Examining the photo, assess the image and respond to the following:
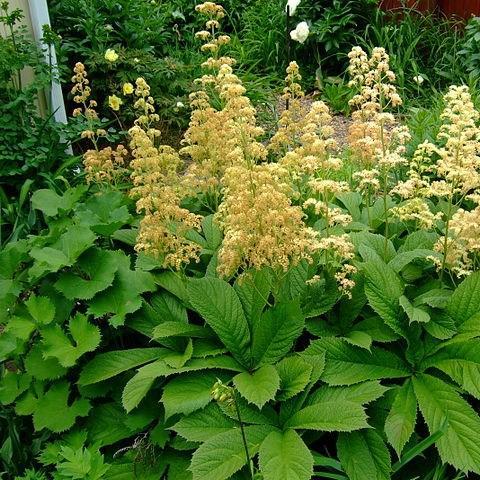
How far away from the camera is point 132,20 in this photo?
592cm

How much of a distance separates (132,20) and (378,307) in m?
4.11

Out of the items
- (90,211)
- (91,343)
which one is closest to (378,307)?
(91,343)

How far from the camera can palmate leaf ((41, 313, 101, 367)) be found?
2.66 meters

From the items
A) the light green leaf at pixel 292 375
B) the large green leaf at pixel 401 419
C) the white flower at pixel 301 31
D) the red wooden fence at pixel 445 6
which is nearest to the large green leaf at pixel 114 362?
the light green leaf at pixel 292 375

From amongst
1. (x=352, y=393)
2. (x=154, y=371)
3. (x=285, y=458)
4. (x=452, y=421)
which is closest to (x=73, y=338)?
(x=154, y=371)

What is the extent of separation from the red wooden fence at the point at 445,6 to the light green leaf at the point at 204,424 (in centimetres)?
557

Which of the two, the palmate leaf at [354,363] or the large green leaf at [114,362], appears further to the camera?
the large green leaf at [114,362]

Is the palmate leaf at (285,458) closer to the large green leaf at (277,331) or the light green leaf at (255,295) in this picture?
the large green leaf at (277,331)

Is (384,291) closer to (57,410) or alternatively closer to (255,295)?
(255,295)

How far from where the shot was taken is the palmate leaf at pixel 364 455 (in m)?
2.39

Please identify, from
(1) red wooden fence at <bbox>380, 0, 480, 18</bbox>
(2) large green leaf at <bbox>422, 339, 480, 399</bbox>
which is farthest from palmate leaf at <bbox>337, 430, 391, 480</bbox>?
(1) red wooden fence at <bbox>380, 0, 480, 18</bbox>

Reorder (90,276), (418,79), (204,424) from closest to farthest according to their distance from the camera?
(204,424) < (90,276) < (418,79)

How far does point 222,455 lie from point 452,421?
775 mm

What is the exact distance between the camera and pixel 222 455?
2.38m
